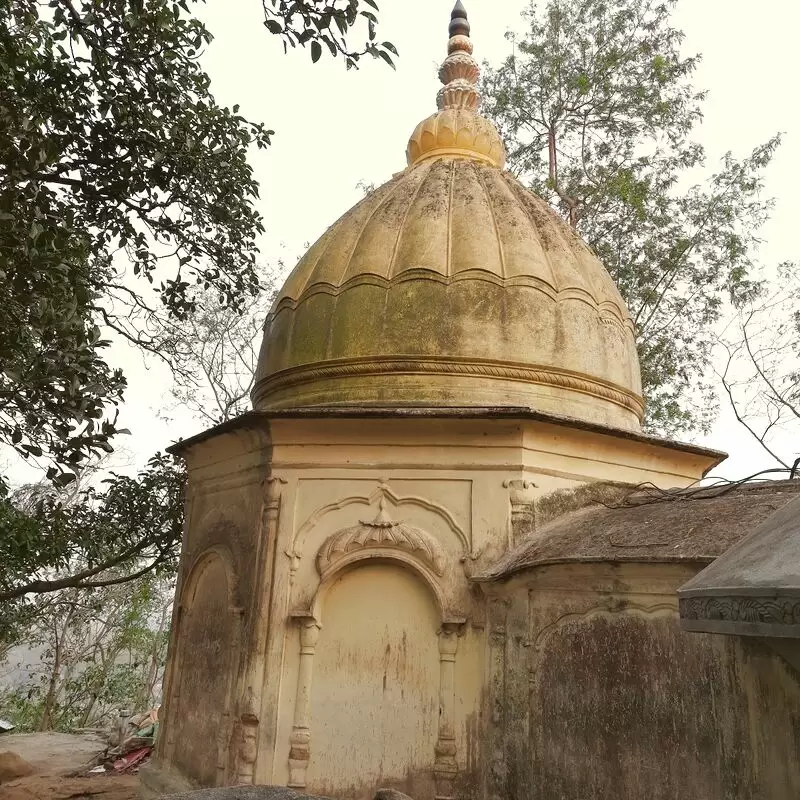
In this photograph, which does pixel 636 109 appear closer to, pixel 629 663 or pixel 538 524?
pixel 538 524

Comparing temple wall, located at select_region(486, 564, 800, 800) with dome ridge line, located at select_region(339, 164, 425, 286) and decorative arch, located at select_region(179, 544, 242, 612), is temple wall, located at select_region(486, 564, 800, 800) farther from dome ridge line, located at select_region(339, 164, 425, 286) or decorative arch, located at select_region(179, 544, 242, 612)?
dome ridge line, located at select_region(339, 164, 425, 286)

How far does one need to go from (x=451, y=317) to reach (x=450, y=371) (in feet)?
1.73

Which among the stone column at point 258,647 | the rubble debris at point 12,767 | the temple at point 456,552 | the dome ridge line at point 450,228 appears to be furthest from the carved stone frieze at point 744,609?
the rubble debris at point 12,767

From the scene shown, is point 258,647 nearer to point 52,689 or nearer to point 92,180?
point 92,180

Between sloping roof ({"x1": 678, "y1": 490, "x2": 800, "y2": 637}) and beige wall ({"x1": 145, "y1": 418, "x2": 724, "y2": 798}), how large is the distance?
10.7ft

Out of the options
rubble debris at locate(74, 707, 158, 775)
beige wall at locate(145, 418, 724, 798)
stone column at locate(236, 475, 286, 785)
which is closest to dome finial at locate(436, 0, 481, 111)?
beige wall at locate(145, 418, 724, 798)

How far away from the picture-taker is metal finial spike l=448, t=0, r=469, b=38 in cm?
1020

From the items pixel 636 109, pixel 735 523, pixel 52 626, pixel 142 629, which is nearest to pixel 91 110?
pixel 735 523

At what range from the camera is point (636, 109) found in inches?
599

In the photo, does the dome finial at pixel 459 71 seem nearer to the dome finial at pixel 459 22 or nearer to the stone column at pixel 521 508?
the dome finial at pixel 459 22

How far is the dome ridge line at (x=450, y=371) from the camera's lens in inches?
263

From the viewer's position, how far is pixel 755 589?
2.02 metres

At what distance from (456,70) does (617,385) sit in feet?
16.6

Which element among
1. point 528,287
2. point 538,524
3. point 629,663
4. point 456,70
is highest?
point 456,70
